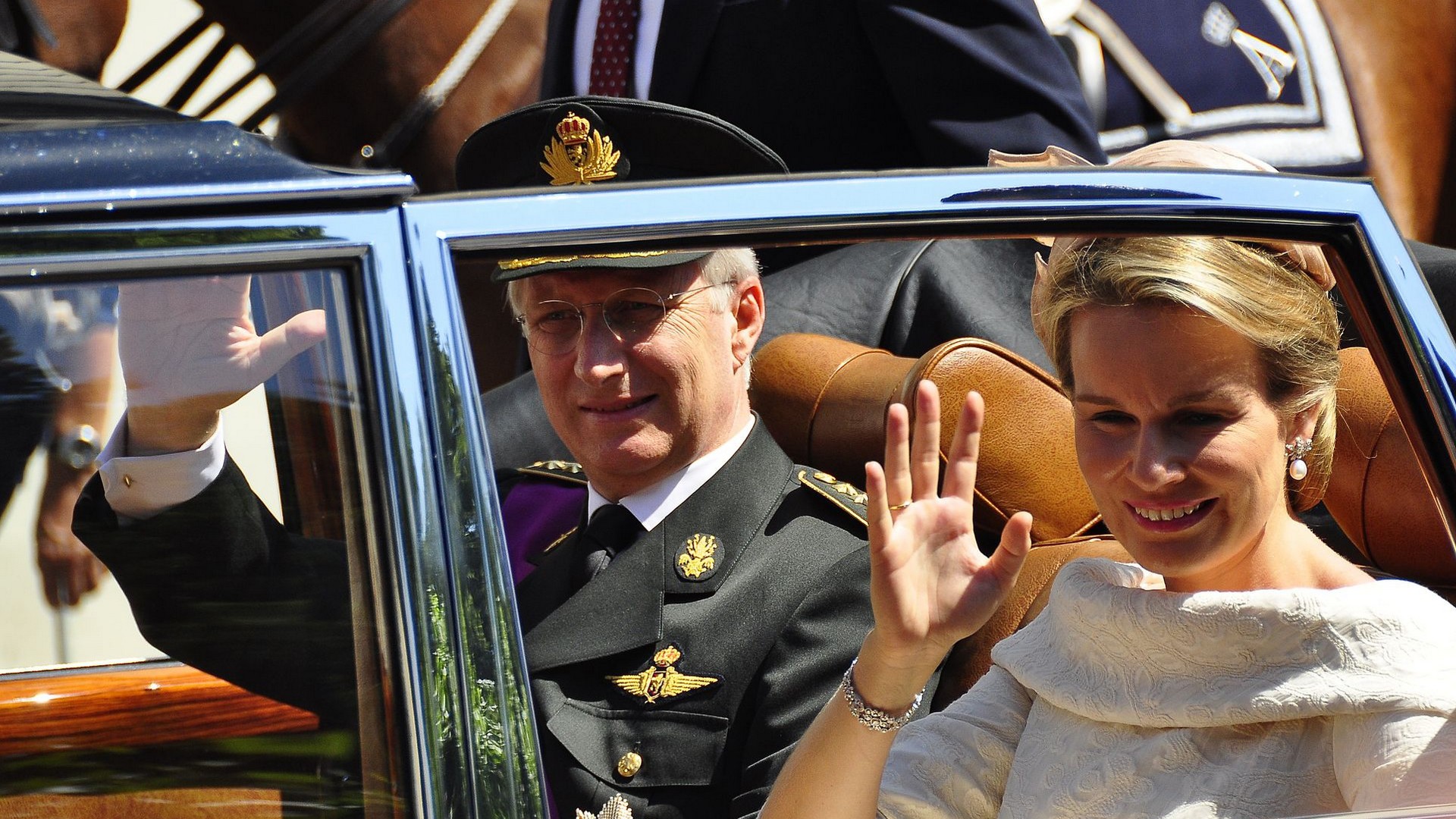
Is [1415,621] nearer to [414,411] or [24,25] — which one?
[414,411]

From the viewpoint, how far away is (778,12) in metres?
3.21

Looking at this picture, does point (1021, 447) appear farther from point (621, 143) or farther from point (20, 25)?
point (20, 25)

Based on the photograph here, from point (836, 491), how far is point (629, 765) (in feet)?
1.53

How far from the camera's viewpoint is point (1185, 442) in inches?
49.8

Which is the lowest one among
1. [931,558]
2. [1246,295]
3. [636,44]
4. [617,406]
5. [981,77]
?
[931,558]

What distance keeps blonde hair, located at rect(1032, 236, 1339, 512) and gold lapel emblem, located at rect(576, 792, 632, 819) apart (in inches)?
28.2

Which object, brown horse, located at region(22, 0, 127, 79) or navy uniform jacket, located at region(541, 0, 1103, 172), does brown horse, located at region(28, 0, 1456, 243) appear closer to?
brown horse, located at region(22, 0, 127, 79)

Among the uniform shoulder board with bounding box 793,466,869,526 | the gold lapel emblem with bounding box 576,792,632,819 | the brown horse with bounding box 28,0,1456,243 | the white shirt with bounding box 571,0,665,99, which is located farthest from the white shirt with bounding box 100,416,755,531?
the brown horse with bounding box 28,0,1456,243

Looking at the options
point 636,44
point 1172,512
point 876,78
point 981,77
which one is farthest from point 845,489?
point 636,44

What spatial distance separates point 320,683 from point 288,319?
0.23 metres

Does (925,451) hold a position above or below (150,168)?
below

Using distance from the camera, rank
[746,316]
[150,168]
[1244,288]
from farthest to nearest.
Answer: [746,316], [1244,288], [150,168]

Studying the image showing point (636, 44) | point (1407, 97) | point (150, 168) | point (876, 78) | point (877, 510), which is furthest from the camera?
point (1407, 97)

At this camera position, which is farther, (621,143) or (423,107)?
(423,107)
